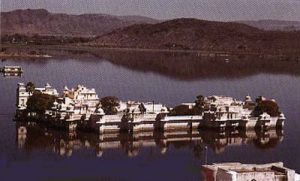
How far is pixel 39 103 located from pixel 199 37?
2152 inches

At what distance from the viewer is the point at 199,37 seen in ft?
220

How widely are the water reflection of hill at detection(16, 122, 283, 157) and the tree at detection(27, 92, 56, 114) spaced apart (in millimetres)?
332

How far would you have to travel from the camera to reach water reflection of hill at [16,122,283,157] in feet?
35.9

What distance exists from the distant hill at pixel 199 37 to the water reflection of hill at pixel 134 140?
4491 cm

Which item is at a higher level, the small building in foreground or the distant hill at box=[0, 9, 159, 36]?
the distant hill at box=[0, 9, 159, 36]

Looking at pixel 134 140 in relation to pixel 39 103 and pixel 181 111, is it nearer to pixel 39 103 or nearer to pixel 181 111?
pixel 181 111

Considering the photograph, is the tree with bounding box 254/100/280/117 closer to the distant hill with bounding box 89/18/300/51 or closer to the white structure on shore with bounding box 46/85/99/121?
the white structure on shore with bounding box 46/85/99/121

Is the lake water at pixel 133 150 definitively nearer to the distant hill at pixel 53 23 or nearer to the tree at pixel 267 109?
the tree at pixel 267 109

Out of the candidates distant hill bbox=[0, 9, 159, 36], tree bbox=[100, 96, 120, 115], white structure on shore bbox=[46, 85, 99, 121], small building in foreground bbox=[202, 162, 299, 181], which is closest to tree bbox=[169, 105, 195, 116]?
tree bbox=[100, 96, 120, 115]

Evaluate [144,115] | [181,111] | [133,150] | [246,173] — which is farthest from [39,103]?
[246,173]

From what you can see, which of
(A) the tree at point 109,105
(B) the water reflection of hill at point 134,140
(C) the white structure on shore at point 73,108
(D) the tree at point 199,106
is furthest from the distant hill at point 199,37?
(B) the water reflection of hill at point 134,140

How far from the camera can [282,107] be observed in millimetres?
17094

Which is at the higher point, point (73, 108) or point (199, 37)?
point (199, 37)

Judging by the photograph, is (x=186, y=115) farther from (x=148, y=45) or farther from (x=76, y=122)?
(x=148, y=45)
